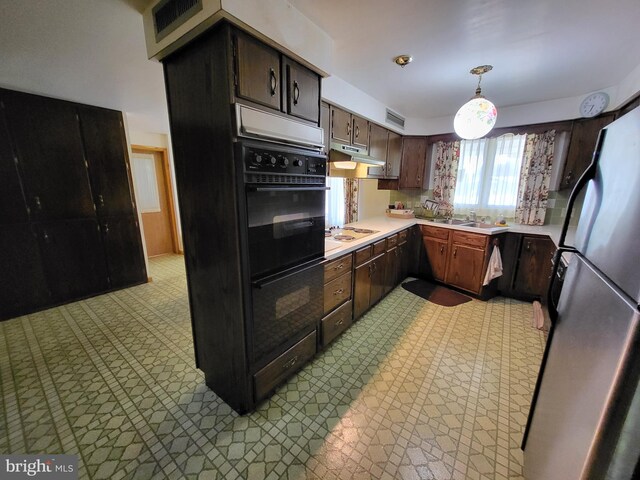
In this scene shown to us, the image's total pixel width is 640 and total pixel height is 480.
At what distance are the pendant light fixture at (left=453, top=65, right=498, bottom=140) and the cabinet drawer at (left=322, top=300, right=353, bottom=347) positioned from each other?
6.18 feet

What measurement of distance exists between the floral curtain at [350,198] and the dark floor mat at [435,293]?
1.53 m

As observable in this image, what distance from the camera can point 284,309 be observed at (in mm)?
1606

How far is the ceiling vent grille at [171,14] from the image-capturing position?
3.80ft

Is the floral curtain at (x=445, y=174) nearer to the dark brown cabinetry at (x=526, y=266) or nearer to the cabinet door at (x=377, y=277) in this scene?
the dark brown cabinetry at (x=526, y=266)

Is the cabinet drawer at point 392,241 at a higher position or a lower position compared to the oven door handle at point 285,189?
lower

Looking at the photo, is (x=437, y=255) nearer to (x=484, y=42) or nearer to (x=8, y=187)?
(x=484, y=42)

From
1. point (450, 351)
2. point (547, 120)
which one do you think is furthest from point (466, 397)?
point (547, 120)

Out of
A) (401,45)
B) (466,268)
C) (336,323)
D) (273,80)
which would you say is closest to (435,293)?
(466,268)

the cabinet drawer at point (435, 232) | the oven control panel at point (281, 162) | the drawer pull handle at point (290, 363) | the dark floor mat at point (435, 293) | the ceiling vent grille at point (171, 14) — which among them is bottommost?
the dark floor mat at point (435, 293)

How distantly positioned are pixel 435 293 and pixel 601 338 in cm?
278

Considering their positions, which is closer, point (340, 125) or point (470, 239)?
point (340, 125)

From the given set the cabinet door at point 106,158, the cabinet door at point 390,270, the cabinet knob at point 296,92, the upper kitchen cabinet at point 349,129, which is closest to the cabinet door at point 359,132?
the upper kitchen cabinet at point 349,129

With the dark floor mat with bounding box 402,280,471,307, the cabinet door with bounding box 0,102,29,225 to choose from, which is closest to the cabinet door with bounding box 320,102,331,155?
the dark floor mat with bounding box 402,280,471,307

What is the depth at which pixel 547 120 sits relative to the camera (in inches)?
121
